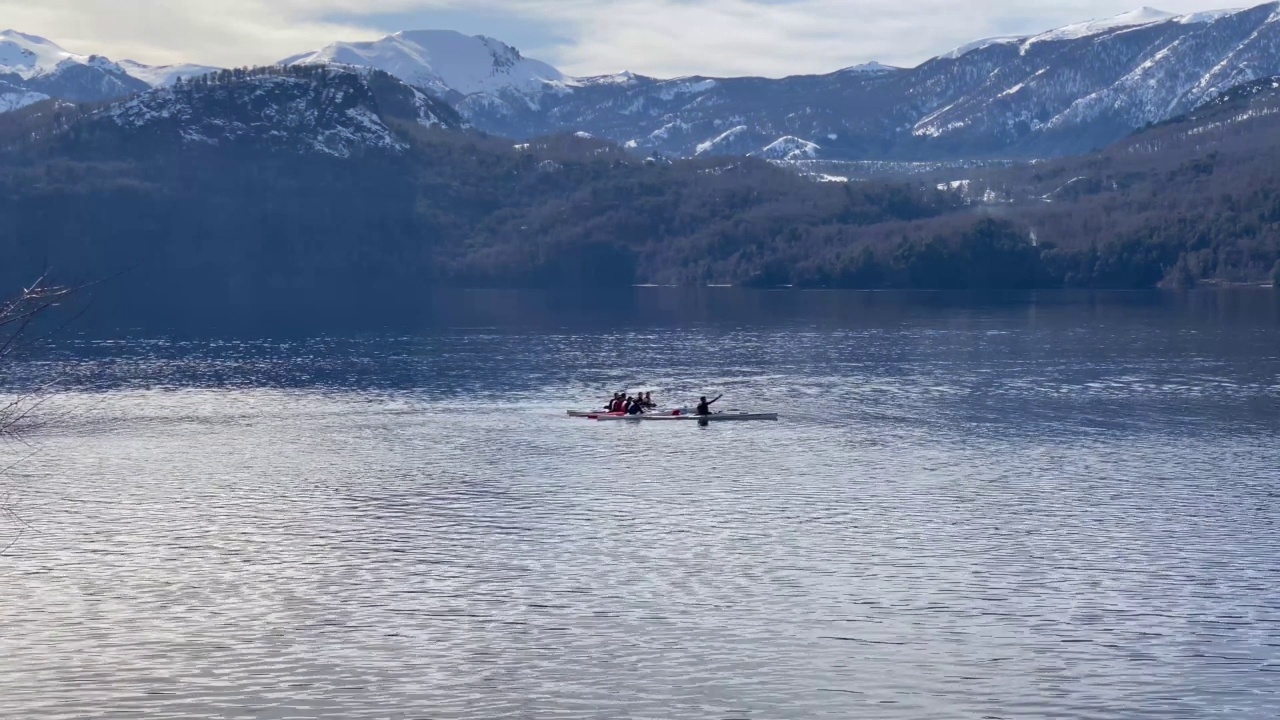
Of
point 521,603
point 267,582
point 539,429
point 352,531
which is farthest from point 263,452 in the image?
point 521,603

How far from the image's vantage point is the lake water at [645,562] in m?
50.2

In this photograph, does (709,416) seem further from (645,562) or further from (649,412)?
(645,562)

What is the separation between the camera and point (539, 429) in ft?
380

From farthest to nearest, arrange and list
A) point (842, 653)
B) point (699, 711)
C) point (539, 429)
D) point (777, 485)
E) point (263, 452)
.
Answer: point (539, 429) < point (263, 452) < point (777, 485) < point (842, 653) < point (699, 711)

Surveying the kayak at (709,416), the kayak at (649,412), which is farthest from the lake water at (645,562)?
the kayak at (649,412)

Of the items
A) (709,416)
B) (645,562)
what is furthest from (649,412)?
(645,562)

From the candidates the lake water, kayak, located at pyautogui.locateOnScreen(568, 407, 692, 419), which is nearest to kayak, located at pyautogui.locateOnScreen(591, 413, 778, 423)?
kayak, located at pyautogui.locateOnScreen(568, 407, 692, 419)

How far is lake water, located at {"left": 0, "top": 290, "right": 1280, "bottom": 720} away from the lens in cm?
5016

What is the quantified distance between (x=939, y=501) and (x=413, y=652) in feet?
123

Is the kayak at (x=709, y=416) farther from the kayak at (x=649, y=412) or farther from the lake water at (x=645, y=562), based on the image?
the lake water at (x=645, y=562)

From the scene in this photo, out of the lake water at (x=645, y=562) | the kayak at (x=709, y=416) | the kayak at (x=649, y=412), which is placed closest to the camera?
the lake water at (x=645, y=562)

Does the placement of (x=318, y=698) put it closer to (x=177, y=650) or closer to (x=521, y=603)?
(x=177, y=650)

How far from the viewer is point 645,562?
6694cm

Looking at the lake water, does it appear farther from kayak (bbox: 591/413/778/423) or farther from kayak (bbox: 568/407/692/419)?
kayak (bbox: 568/407/692/419)
